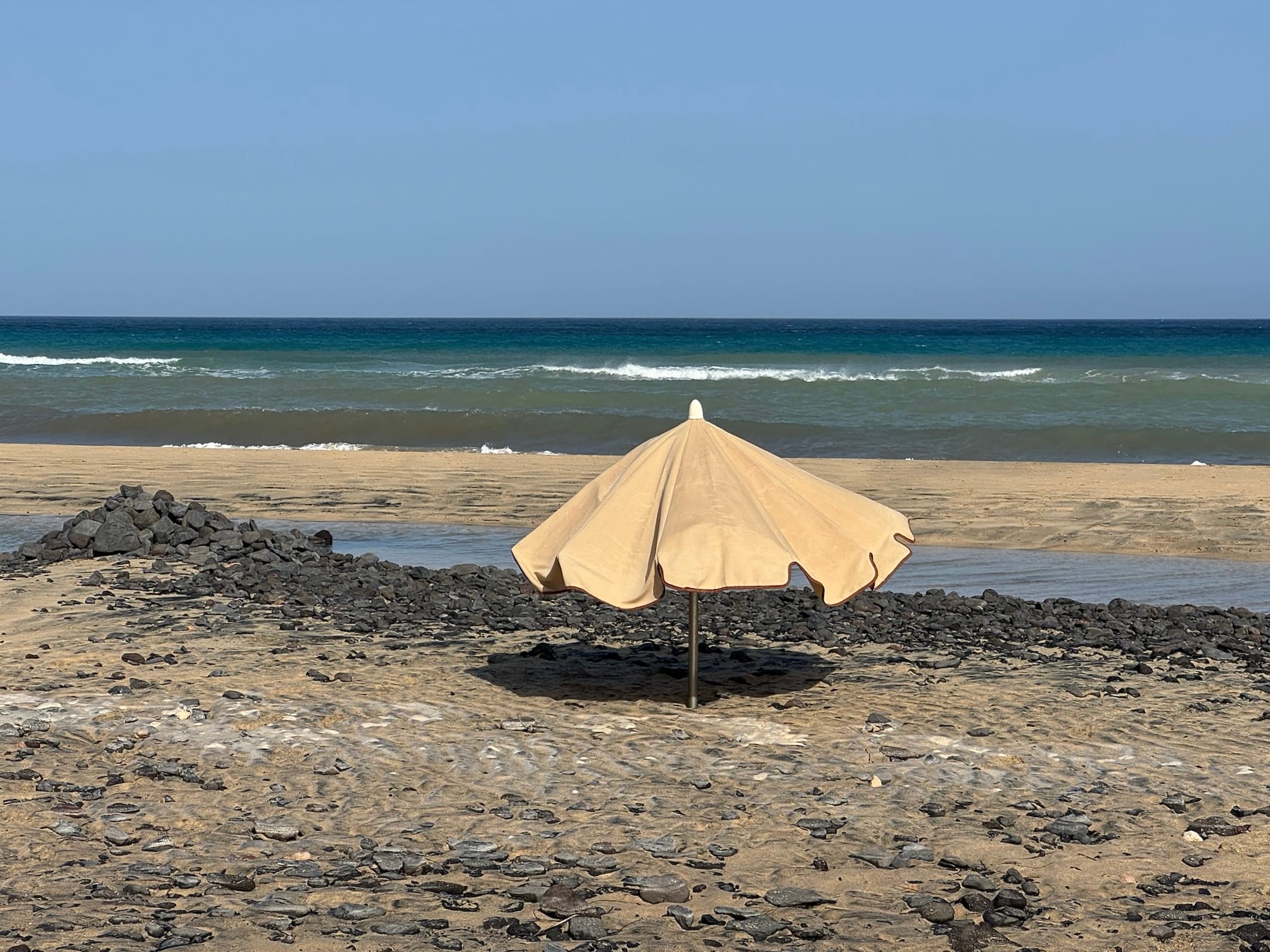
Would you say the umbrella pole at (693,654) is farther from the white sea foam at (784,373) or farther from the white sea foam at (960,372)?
the white sea foam at (960,372)

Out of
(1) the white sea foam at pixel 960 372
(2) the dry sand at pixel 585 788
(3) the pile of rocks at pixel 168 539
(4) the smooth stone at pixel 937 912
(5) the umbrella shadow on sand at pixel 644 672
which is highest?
(1) the white sea foam at pixel 960 372

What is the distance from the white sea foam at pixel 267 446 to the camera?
89.6ft

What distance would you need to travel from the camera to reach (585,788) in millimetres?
6672

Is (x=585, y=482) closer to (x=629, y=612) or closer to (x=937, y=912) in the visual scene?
(x=629, y=612)

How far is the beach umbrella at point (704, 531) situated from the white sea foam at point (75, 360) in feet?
160

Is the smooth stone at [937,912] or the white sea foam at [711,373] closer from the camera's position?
the smooth stone at [937,912]

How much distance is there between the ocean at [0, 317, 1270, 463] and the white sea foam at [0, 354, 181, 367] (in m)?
0.26

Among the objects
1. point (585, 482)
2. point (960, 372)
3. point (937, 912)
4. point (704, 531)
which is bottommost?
point (937, 912)

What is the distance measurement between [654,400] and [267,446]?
1153 centimetres

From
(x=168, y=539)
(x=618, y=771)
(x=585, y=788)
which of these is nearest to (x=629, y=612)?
(x=618, y=771)

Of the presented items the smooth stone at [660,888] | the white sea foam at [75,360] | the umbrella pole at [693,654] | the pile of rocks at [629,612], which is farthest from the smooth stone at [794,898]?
the white sea foam at [75,360]

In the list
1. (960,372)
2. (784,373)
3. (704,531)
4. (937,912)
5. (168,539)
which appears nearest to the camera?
Result: (937,912)

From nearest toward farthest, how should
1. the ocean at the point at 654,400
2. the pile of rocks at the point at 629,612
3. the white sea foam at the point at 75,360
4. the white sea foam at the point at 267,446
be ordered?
the pile of rocks at the point at 629,612, the white sea foam at the point at 267,446, the ocean at the point at 654,400, the white sea foam at the point at 75,360

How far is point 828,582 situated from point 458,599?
4.59 metres
